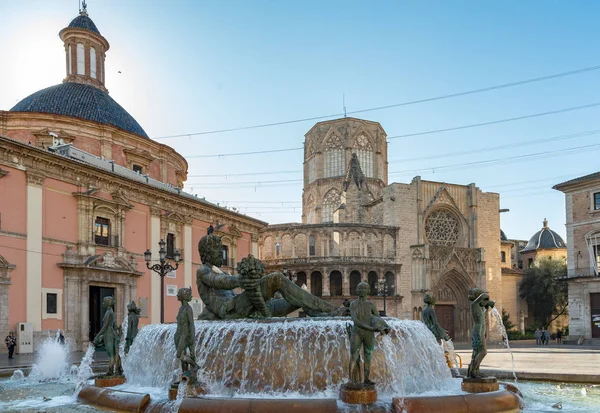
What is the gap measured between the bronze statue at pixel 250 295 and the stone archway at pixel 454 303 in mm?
39282

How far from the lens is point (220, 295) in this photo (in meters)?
10.9

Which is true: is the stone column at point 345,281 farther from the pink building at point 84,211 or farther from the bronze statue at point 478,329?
the bronze statue at point 478,329

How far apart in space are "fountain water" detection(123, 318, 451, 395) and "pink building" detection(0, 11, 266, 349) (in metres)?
17.2

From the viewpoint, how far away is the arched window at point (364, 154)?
2515 inches

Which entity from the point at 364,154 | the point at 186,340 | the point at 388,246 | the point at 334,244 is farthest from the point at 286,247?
the point at 186,340

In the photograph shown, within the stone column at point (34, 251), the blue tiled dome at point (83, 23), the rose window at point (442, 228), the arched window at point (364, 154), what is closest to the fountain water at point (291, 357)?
the stone column at point (34, 251)

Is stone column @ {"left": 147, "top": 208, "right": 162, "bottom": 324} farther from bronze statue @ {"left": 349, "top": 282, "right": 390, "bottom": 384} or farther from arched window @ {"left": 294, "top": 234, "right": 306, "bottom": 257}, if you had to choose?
bronze statue @ {"left": 349, "top": 282, "right": 390, "bottom": 384}

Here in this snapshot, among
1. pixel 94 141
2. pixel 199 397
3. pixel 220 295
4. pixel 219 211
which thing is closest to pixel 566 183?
pixel 219 211

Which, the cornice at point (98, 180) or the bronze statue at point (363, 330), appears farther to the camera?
the cornice at point (98, 180)

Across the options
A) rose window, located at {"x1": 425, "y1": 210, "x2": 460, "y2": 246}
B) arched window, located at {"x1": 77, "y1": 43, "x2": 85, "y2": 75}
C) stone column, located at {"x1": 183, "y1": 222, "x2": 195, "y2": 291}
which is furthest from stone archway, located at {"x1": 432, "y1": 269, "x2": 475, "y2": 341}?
arched window, located at {"x1": 77, "y1": 43, "x2": 85, "y2": 75}

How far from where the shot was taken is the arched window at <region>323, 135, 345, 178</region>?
63.4 meters

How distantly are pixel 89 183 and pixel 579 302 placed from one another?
30.3 metres

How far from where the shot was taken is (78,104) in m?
34.8

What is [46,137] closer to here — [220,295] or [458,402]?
[220,295]
